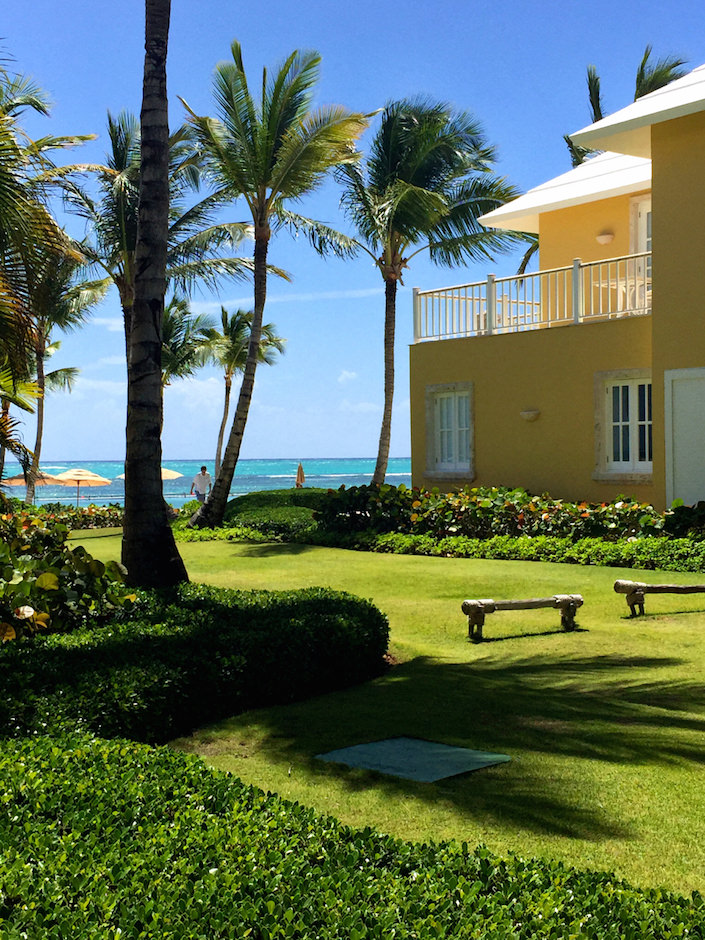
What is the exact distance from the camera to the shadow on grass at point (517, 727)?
17.3 feet

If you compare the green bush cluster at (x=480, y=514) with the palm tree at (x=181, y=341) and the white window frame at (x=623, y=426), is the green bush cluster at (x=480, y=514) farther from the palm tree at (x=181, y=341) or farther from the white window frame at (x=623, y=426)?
the palm tree at (x=181, y=341)

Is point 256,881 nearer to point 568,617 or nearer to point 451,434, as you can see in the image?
point 568,617

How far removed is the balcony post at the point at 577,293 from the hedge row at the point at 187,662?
Result: 38.8 feet

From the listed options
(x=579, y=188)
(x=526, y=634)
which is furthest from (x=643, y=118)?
(x=526, y=634)

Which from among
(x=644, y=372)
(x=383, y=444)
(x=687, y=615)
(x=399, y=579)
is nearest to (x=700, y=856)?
(x=687, y=615)

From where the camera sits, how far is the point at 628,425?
18.8m

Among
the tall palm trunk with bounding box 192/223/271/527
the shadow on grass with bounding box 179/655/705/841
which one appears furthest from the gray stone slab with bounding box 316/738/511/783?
the tall palm trunk with bounding box 192/223/271/527

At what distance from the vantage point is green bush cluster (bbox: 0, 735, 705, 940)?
127 inches

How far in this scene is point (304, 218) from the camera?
25594 mm

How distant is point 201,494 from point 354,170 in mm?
10706

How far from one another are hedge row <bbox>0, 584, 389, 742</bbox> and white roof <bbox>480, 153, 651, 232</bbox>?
1443 cm

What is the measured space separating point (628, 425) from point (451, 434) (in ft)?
15.1

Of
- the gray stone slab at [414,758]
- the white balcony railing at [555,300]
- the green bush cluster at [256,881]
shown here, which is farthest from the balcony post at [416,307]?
the green bush cluster at [256,881]

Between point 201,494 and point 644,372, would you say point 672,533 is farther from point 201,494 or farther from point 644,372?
point 201,494
